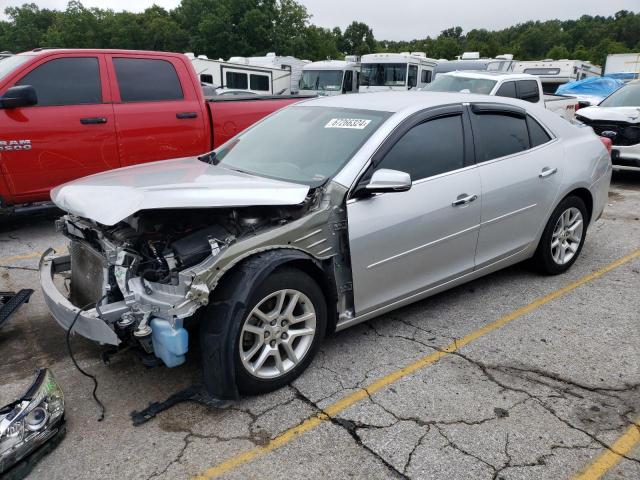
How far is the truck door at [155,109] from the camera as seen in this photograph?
604 cm

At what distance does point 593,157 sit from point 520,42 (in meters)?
81.8

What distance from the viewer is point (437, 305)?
4.25 metres

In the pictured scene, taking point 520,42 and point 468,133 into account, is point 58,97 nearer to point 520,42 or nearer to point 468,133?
point 468,133

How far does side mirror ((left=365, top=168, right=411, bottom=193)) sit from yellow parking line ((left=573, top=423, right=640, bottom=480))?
1.72m

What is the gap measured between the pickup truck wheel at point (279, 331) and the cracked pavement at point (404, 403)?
5.7 inches

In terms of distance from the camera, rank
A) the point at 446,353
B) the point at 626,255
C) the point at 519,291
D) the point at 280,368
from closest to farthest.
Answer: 1. the point at 280,368
2. the point at 446,353
3. the point at 519,291
4. the point at 626,255

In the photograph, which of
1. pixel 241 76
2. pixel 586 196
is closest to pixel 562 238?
pixel 586 196

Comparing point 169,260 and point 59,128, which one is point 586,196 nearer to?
point 169,260

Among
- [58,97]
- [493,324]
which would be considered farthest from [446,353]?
[58,97]

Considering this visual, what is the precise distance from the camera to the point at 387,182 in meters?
3.16

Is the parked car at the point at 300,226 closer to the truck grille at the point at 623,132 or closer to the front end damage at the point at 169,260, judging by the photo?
the front end damage at the point at 169,260

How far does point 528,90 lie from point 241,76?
39.1 ft

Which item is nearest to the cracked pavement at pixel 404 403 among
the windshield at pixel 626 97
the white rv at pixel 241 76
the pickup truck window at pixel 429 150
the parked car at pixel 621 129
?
the pickup truck window at pixel 429 150

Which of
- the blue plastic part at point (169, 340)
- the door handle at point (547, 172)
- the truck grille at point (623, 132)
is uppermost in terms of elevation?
the door handle at point (547, 172)
